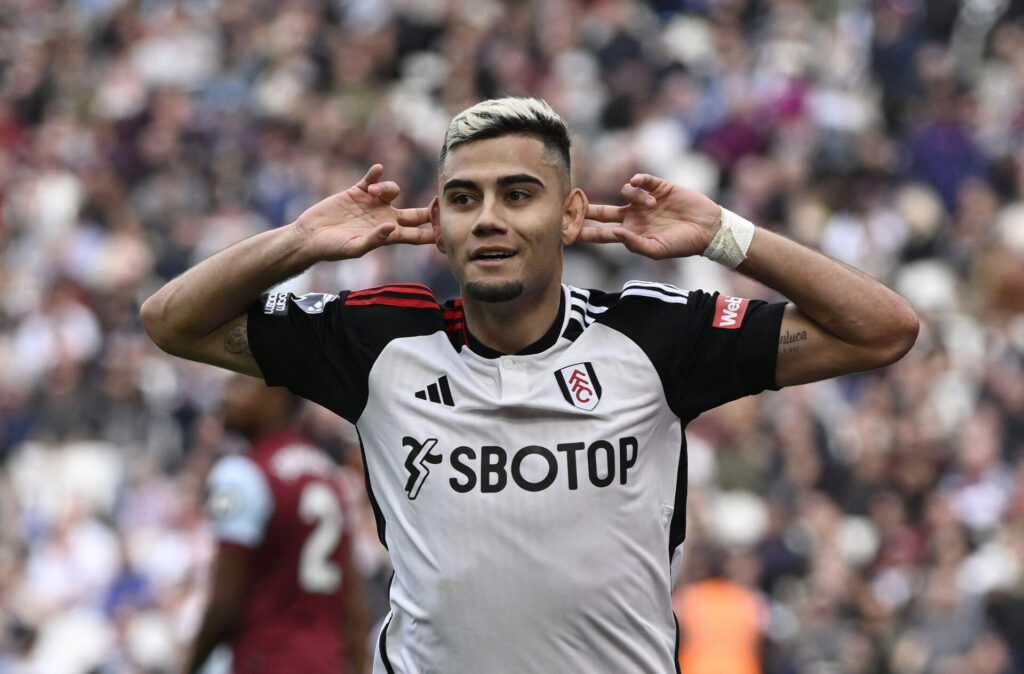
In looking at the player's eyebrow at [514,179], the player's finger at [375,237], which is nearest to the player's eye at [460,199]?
the player's eyebrow at [514,179]

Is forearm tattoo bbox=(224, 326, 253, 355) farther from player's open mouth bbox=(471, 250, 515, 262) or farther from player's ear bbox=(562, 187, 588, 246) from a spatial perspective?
player's ear bbox=(562, 187, 588, 246)

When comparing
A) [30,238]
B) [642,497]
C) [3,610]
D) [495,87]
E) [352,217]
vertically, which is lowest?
[3,610]

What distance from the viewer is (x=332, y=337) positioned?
5.21 meters

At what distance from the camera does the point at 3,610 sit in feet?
45.7

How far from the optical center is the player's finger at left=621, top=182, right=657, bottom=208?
16.9ft

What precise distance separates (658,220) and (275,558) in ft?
10.9

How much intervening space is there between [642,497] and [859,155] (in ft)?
38.9

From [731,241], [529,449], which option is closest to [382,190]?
[529,449]

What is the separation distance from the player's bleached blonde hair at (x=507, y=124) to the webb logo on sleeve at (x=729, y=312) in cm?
63

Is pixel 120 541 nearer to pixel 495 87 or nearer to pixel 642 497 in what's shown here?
pixel 495 87

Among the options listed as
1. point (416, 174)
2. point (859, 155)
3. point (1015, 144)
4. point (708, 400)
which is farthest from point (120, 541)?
point (708, 400)

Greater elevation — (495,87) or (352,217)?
(495,87)

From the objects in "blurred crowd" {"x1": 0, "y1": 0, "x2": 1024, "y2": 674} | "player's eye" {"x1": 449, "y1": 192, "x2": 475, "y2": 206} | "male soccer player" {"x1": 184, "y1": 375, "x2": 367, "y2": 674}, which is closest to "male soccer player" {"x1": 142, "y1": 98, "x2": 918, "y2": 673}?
"player's eye" {"x1": 449, "y1": 192, "x2": 475, "y2": 206}

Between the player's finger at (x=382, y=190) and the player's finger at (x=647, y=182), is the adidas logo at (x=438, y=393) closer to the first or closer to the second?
the player's finger at (x=382, y=190)
